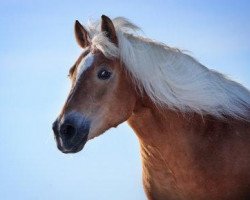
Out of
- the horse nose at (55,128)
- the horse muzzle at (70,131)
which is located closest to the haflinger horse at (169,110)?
the horse muzzle at (70,131)

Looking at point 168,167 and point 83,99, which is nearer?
point 83,99

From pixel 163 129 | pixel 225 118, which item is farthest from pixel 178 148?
pixel 225 118

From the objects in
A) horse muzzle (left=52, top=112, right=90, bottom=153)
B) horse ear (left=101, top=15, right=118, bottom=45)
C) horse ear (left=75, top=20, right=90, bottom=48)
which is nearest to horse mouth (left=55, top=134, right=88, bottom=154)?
horse muzzle (left=52, top=112, right=90, bottom=153)

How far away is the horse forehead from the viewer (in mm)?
5484

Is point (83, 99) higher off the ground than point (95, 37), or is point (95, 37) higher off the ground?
point (95, 37)

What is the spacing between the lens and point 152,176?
6.11m

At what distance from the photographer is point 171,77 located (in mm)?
5785

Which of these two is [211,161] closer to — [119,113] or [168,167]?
[168,167]

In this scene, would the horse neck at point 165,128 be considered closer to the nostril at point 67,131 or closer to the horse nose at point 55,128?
the nostril at point 67,131

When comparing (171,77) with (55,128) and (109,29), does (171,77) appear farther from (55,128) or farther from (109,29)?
(55,128)

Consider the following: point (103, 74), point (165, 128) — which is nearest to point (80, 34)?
point (103, 74)

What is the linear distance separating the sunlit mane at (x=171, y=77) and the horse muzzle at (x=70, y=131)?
786 mm

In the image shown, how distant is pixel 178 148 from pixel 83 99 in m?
1.19

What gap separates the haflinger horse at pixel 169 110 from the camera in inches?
219
